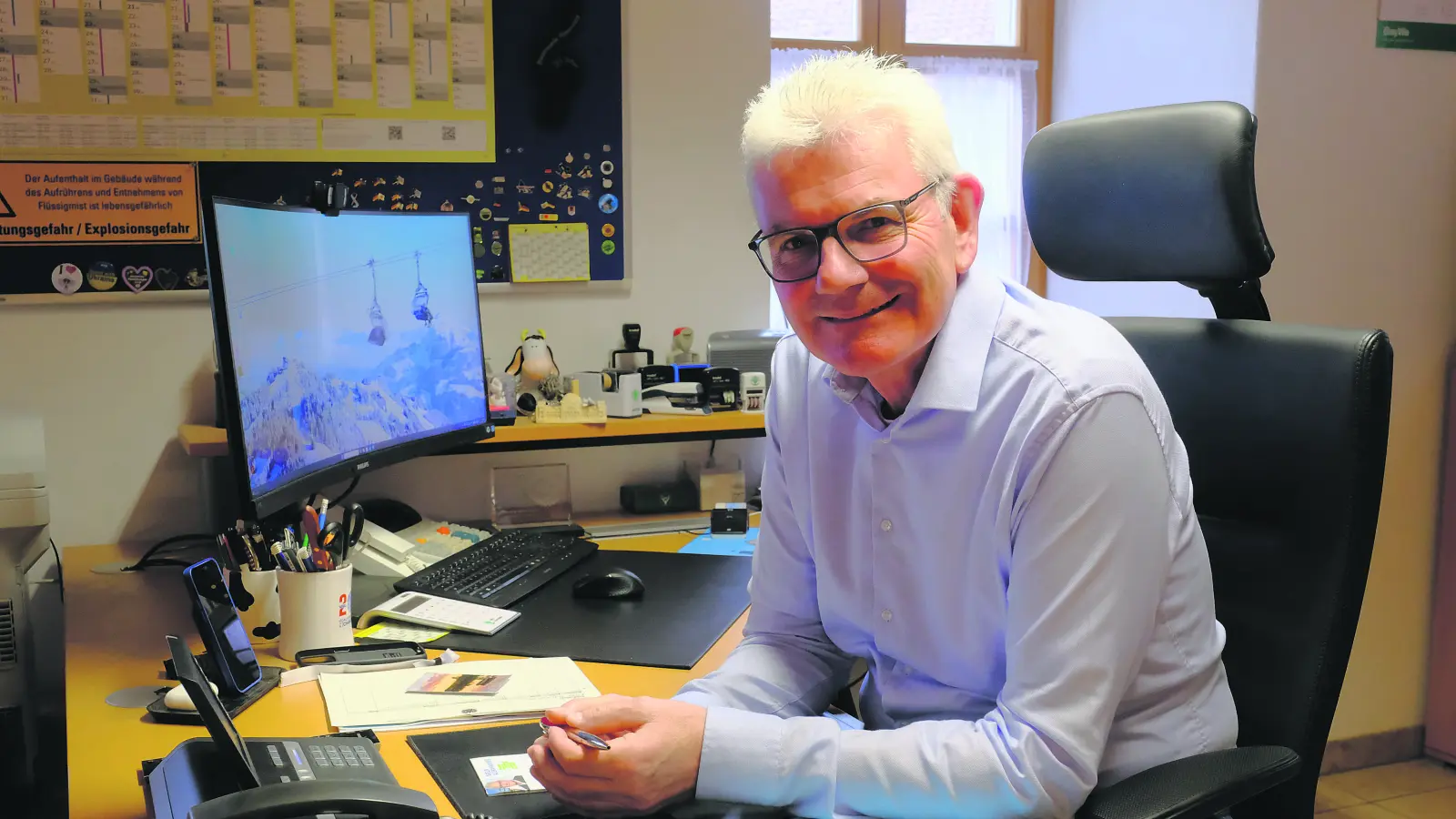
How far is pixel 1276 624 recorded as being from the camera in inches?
47.8

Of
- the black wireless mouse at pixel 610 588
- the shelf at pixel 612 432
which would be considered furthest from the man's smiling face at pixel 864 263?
the shelf at pixel 612 432

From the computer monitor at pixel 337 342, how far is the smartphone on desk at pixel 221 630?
0.33ft

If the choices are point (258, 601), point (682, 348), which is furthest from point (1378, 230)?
point (258, 601)

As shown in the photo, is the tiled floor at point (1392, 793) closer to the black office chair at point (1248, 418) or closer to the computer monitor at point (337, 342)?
the black office chair at point (1248, 418)

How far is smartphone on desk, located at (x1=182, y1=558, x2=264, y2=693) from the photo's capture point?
121 centimetres

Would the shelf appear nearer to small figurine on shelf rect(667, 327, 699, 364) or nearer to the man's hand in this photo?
small figurine on shelf rect(667, 327, 699, 364)

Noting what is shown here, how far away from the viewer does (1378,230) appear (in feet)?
8.73

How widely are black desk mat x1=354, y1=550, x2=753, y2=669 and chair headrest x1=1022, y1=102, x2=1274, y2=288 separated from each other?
664 mm

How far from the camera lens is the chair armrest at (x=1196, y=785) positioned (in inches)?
38.9

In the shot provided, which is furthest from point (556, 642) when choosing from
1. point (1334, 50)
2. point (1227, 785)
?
point (1334, 50)

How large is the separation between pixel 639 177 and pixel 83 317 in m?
1.06

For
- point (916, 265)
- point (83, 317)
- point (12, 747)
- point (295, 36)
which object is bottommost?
point (12, 747)

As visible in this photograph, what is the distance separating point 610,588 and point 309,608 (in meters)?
0.43

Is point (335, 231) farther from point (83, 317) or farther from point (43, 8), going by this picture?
point (43, 8)
